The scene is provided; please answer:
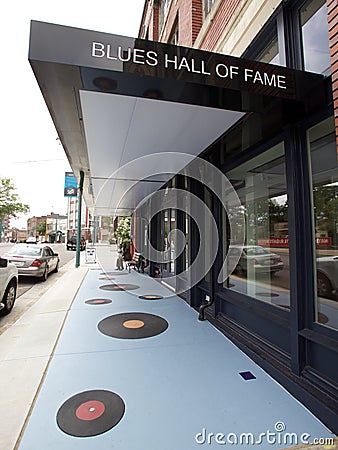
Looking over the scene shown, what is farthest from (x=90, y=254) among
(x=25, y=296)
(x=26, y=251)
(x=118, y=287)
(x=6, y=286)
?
(x=6, y=286)

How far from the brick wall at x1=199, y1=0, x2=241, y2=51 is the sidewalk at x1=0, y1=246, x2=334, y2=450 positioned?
4.42 m

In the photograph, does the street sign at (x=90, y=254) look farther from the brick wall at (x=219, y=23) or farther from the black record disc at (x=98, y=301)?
the brick wall at (x=219, y=23)

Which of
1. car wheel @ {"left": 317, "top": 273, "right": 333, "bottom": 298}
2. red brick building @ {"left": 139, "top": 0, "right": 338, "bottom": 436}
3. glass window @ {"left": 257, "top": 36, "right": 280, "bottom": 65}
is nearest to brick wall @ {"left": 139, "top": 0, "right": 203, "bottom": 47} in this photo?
red brick building @ {"left": 139, "top": 0, "right": 338, "bottom": 436}

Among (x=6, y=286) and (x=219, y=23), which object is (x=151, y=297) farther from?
(x=219, y=23)

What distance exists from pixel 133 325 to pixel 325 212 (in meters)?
3.02

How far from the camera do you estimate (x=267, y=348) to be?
110 inches

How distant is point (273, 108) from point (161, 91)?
3.11 feet

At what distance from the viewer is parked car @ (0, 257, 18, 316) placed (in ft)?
14.5

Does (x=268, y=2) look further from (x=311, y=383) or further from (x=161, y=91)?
(x=311, y=383)

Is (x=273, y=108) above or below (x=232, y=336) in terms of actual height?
above

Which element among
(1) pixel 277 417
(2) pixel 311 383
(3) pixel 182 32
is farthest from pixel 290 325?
(3) pixel 182 32

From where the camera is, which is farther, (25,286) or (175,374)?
(25,286)

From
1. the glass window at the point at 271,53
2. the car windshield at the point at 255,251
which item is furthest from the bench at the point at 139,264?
the glass window at the point at 271,53

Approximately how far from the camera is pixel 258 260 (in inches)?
139
